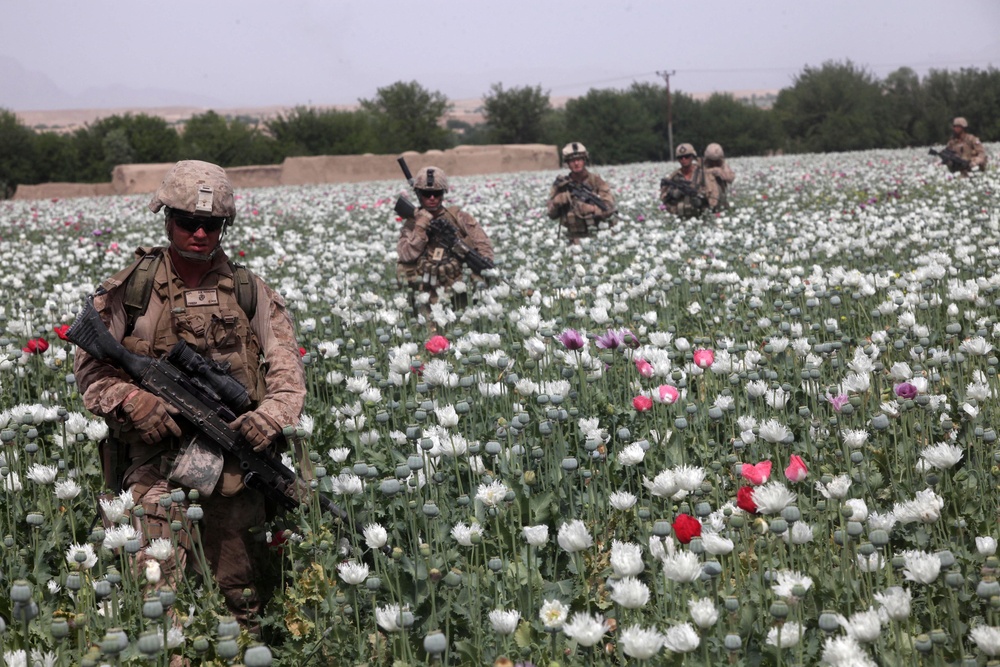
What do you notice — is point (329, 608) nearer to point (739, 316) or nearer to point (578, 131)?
point (739, 316)

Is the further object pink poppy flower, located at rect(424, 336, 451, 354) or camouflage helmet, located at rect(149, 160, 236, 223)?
pink poppy flower, located at rect(424, 336, 451, 354)

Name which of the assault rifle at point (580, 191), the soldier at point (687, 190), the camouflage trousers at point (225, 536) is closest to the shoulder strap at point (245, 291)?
the camouflage trousers at point (225, 536)

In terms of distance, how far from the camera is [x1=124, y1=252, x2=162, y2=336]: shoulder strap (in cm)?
412

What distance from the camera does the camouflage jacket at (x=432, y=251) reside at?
8953 mm

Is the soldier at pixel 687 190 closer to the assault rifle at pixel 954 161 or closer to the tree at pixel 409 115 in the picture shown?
the assault rifle at pixel 954 161

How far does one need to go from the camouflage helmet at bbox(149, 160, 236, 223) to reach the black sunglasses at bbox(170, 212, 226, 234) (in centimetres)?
3

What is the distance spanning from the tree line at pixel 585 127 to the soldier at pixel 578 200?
34648 millimetres

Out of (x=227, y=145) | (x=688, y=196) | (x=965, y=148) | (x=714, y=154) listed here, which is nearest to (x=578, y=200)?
(x=688, y=196)

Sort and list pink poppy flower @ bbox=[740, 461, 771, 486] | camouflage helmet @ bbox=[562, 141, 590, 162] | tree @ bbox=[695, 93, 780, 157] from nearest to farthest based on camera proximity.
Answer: pink poppy flower @ bbox=[740, 461, 771, 486], camouflage helmet @ bbox=[562, 141, 590, 162], tree @ bbox=[695, 93, 780, 157]

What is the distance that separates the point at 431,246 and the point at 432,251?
0.18 feet

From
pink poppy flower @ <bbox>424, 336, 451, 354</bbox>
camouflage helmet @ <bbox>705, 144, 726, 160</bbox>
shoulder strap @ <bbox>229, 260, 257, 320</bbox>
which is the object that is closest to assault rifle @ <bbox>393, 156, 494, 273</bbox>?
pink poppy flower @ <bbox>424, 336, 451, 354</bbox>

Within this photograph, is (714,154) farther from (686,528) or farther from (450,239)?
(686,528)

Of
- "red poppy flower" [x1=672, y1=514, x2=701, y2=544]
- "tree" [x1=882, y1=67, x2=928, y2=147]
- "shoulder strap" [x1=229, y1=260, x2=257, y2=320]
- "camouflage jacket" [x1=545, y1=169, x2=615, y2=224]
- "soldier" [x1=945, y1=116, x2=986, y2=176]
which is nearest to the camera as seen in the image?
"red poppy flower" [x1=672, y1=514, x2=701, y2=544]

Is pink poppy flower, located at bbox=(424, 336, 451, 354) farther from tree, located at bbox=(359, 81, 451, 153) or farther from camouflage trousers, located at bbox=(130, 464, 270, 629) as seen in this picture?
tree, located at bbox=(359, 81, 451, 153)
